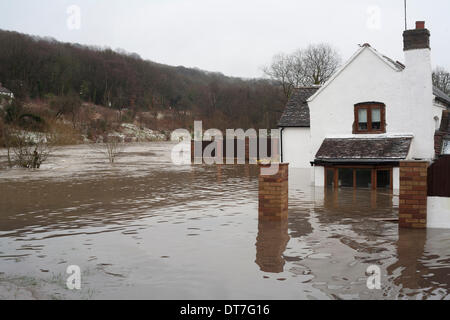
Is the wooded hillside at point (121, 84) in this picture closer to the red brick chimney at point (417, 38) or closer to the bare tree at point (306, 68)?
the bare tree at point (306, 68)

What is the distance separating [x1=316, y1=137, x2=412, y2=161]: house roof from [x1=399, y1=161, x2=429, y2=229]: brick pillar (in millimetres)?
7601

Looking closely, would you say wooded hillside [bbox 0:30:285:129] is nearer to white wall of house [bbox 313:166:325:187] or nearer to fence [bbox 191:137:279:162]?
fence [bbox 191:137:279:162]

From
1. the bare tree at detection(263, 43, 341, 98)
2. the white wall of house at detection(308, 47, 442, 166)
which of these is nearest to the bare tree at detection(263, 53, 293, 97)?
the bare tree at detection(263, 43, 341, 98)

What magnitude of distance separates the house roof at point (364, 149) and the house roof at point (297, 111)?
217 inches

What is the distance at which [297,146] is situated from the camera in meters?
24.3

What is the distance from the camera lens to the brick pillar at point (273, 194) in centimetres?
992

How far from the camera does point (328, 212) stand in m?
11.9

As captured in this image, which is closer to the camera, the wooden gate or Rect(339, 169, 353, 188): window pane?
the wooden gate

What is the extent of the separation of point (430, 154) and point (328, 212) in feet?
26.1

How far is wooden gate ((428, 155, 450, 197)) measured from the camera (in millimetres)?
8875

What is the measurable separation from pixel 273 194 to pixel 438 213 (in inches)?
139

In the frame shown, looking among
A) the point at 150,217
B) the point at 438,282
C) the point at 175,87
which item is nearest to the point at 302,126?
the point at 150,217

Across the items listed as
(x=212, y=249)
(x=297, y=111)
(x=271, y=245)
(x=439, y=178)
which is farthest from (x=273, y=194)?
(x=297, y=111)
